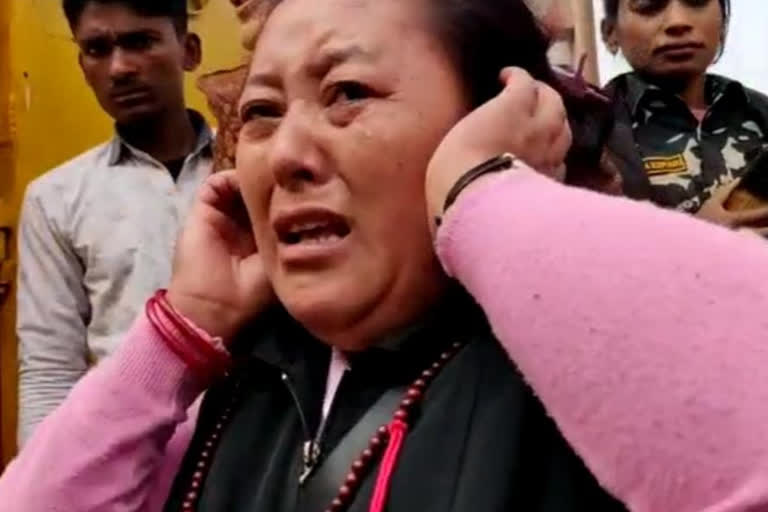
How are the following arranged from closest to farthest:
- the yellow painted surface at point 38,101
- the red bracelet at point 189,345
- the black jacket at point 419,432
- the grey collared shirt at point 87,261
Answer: the black jacket at point 419,432 → the red bracelet at point 189,345 → the grey collared shirt at point 87,261 → the yellow painted surface at point 38,101

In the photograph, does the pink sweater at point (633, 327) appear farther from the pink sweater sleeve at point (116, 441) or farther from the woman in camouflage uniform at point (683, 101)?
the woman in camouflage uniform at point (683, 101)

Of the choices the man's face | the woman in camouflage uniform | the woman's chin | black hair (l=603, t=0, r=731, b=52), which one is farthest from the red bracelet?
black hair (l=603, t=0, r=731, b=52)

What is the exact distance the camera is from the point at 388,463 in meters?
0.68

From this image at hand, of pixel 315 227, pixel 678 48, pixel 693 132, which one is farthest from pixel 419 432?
pixel 678 48

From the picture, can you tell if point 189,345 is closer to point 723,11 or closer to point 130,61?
point 130,61

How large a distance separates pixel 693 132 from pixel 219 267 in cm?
108

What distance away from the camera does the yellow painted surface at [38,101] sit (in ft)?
7.22

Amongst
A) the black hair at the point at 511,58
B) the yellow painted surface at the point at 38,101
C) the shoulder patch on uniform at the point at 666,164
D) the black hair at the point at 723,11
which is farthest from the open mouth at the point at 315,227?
the yellow painted surface at the point at 38,101

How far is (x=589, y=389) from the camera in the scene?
22.3 inches

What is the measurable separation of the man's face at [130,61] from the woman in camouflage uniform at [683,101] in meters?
0.67

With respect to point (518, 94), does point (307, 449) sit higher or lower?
lower

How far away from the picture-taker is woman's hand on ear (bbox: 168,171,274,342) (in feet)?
2.90

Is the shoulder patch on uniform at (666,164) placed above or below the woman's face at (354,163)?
below

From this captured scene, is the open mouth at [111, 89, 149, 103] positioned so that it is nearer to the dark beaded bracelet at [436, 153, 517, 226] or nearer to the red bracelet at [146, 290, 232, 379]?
the red bracelet at [146, 290, 232, 379]
